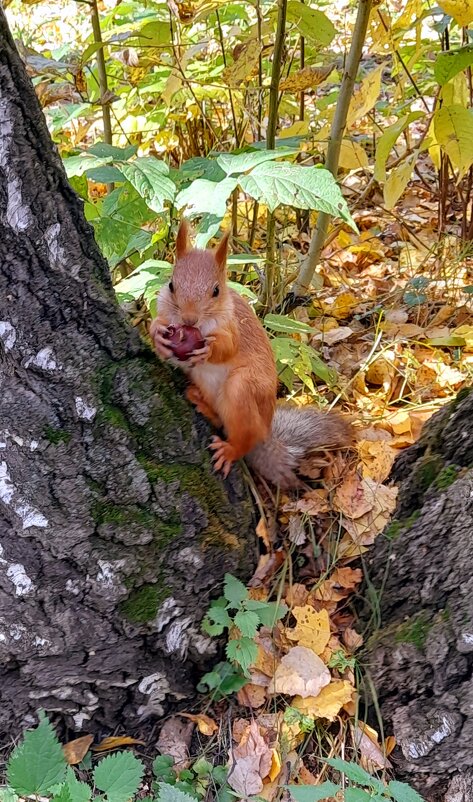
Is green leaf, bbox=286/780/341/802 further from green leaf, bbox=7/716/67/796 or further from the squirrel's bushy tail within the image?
the squirrel's bushy tail

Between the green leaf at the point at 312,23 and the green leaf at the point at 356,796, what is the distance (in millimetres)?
1861

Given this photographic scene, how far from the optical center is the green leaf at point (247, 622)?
1355 mm

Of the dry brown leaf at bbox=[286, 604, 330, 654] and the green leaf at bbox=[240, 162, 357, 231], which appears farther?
the dry brown leaf at bbox=[286, 604, 330, 654]

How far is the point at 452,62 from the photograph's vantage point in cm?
152

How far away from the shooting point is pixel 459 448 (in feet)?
4.66

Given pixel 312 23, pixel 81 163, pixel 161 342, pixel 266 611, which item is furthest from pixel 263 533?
pixel 312 23

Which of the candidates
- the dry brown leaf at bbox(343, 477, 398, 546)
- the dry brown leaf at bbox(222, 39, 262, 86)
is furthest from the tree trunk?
the dry brown leaf at bbox(222, 39, 262, 86)

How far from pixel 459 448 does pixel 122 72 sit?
2.17 meters

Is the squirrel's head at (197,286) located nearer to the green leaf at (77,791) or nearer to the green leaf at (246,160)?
the green leaf at (246,160)

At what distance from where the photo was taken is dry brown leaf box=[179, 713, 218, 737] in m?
1.39

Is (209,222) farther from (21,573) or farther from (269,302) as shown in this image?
(269,302)

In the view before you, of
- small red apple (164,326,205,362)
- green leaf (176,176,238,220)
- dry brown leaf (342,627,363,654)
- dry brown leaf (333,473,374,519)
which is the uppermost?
green leaf (176,176,238,220)

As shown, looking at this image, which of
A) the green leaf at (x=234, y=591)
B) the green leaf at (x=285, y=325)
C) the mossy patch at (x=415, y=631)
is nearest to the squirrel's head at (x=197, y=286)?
the green leaf at (x=285, y=325)

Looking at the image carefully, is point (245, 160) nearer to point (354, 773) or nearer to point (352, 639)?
point (352, 639)
